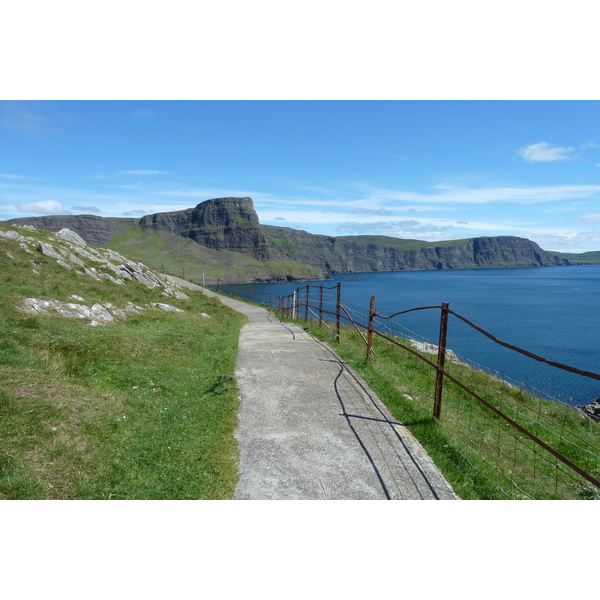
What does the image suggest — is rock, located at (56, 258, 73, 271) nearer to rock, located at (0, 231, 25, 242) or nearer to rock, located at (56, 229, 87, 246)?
rock, located at (0, 231, 25, 242)

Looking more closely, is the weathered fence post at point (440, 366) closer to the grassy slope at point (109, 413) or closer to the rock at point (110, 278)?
the grassy slope at point (109, 413)

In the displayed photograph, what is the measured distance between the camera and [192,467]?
5430 millimetres

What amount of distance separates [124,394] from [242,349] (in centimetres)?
563

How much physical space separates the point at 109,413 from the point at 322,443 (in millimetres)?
3886

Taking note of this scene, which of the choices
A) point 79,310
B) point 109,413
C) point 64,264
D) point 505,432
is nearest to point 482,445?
point 505,432

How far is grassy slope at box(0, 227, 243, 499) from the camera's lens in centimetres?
486

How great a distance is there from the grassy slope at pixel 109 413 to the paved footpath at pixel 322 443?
429 millimetres

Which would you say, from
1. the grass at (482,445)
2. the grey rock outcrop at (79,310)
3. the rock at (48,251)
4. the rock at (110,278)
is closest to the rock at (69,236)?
the rock at (48,251)

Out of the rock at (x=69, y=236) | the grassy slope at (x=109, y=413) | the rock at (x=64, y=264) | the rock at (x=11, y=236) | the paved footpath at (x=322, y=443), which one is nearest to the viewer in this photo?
the grassy slope at (x=109, y=413)

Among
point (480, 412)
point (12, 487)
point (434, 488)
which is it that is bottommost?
point (480, 412)

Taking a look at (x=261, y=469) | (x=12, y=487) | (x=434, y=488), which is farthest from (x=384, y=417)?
(x=12, y=487)

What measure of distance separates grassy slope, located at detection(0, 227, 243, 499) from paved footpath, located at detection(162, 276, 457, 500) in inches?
16.9

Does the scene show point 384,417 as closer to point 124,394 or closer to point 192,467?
point 192,467

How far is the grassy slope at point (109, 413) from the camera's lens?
486 cm
